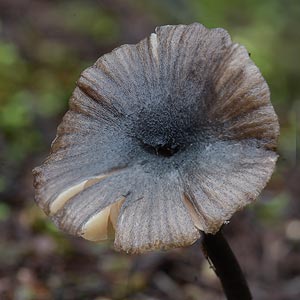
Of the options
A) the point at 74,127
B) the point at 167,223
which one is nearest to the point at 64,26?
the point at 74,127

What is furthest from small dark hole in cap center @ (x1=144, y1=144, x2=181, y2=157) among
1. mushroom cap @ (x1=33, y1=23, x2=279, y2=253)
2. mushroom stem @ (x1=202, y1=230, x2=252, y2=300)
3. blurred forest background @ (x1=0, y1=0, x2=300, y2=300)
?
blurred forest background @ (x1=0, y1=0, x2=300, y2=300)

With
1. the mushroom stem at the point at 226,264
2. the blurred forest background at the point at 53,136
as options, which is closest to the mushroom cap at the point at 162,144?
the mushroom stem at the point at 226,264

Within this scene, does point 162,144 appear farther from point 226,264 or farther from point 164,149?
point 226,264

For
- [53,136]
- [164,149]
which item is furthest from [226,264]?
[53,136]

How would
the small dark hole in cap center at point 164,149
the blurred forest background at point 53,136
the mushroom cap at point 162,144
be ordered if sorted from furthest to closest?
1. the blurred forest background at point 53,136
2. the small dark hole in cap center at point 164,149
3. the mushroom cap at point 162,144

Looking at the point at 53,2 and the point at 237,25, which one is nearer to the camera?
the point at 237,25

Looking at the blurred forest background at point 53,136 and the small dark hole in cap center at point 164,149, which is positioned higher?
the blurred forest background at point 53,136

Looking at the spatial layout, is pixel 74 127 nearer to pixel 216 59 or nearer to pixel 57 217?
pixel 57 217

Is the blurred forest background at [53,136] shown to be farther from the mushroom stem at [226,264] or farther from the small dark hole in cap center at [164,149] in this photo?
the small dark hole in cap center at [164,149]

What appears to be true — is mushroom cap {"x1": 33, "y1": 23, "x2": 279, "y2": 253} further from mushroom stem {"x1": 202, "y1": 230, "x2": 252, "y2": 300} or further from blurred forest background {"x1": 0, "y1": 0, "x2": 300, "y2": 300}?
blurred forest background {"x1": 0, "y1": 0, "x2": 300, "y2": 300}
